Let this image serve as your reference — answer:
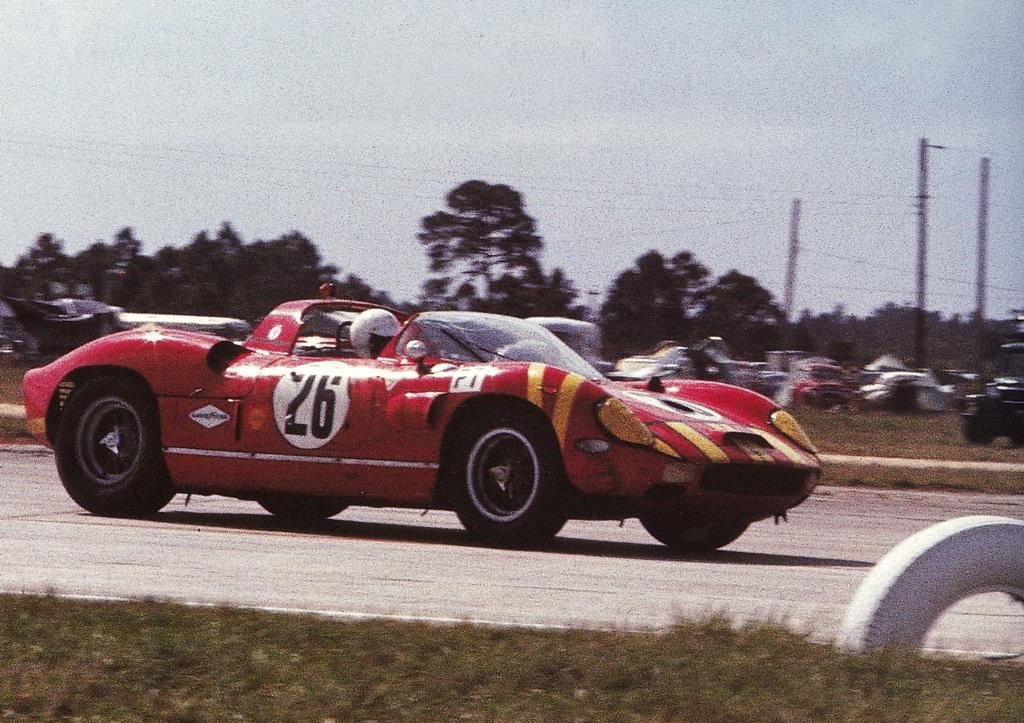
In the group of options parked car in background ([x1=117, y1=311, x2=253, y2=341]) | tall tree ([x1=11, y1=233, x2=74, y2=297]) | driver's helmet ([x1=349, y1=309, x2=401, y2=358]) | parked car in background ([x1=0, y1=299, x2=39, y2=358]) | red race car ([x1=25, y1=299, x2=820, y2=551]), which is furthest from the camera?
tall tree ([x1=11, y1=233, x2=74, y2=297])

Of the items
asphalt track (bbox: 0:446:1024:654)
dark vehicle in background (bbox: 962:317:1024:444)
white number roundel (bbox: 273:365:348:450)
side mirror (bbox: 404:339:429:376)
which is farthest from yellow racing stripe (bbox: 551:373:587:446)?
dark vehicle in background (bbox: 962:317:1024:444)

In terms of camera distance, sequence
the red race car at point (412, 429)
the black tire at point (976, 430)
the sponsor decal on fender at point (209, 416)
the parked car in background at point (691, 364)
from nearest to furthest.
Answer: the red race car at point (412, 429)
the sponsor decal on fender at point (209, 416)
the black tire at point (976, 430)
the parked car in background at point (691, 364)

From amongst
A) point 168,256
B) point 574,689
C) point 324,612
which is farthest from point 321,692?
point 168,256

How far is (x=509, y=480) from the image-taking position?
810cm

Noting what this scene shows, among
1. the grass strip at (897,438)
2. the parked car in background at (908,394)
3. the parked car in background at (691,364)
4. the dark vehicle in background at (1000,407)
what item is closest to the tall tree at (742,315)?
the parked car in background at (908,394)

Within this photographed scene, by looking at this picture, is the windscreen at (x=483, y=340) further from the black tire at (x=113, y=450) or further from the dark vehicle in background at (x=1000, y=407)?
the dark vehicle in background at (x=1000, y=407)

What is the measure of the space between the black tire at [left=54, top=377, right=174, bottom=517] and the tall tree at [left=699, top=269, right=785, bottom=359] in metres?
54.4

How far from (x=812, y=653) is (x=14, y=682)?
2.20 metres

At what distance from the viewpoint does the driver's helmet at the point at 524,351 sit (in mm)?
8641

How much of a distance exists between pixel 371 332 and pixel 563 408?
1.73 m

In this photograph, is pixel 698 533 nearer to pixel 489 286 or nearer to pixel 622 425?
pixel 622 425

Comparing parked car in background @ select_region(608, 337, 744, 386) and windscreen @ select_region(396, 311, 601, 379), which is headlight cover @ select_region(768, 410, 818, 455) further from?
parked car in background @ select_region(608, 337, 744, 386)

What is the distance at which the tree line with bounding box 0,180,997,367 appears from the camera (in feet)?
140

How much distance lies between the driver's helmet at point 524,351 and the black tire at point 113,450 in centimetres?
209
